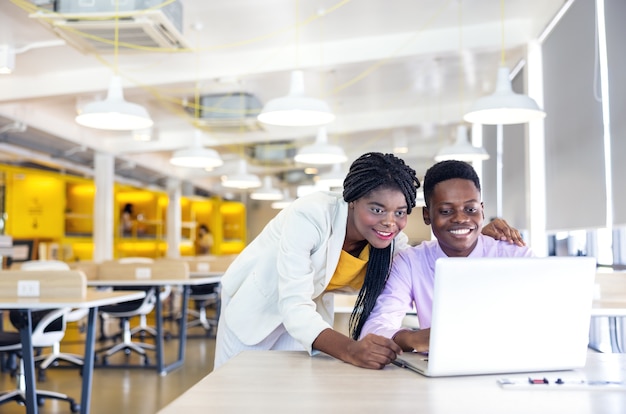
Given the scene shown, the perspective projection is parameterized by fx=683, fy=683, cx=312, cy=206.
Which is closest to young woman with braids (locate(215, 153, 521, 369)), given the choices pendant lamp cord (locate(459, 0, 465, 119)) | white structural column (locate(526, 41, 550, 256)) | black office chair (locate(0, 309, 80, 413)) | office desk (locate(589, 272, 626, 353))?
office desk (locate(589, 272, 626, 353))

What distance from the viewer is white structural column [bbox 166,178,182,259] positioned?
14.8 meters

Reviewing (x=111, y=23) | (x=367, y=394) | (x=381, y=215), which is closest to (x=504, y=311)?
(x=367, y=394)

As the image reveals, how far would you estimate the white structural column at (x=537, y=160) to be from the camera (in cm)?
673

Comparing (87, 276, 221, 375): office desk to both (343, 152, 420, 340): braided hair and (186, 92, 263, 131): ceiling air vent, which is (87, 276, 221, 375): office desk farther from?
(343, 152, 420, 340): braided hair

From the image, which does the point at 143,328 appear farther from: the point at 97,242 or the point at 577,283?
the point at 577,283

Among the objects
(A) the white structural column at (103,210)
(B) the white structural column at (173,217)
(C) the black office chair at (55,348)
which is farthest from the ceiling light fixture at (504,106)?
(B) the white structural column at (173,217)

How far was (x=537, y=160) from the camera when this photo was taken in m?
6.74

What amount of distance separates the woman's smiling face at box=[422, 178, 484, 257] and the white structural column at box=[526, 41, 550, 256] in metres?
5.13

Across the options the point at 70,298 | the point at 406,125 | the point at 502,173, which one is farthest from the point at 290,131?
the point at 70,298

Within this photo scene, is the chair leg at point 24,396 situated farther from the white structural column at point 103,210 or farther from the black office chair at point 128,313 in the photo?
the white structural column at point 103,210

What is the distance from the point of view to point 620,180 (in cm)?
446

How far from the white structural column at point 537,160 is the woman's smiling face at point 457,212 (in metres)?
5.13

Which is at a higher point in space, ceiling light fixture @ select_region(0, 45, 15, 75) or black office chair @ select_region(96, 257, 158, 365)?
ceiling light fixture @ select_region(0, 45, 15, 75)

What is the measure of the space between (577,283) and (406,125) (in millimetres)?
9698
